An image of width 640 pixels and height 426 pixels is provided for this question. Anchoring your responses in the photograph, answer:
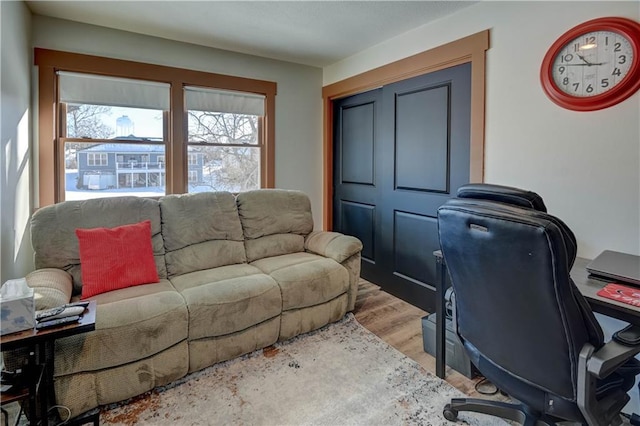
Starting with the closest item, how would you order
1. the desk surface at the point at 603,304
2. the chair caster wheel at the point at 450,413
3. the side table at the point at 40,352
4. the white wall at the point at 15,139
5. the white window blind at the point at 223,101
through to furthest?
the desk surface at the point at 603,304
the side table at the point at 40,352
the chair caster wheel at the point at 450,413
the white wall at the point at 15,139
the white window blind at the point at 223,101

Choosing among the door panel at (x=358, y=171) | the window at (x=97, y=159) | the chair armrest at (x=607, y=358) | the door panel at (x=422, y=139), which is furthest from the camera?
the door panel at (x=358, y=171)

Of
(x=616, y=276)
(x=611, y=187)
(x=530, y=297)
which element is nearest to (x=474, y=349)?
(x=530, y=297)

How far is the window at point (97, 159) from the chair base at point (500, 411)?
123 inches

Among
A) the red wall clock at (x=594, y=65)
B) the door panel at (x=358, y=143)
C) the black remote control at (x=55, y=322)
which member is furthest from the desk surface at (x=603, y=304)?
the door panel at (x=358, y=143)

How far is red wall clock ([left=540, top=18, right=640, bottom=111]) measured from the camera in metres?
1.74

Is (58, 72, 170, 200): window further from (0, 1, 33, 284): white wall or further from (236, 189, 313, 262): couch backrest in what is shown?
(236, 189, 313, 262): couch backrest

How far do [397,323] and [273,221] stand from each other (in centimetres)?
134

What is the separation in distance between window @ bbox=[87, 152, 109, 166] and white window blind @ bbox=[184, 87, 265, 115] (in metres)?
0.85

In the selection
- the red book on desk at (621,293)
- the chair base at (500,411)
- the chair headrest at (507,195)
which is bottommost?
the chair base at (500,411)

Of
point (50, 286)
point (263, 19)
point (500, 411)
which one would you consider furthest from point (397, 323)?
point (263, 19)

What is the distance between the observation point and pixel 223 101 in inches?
138

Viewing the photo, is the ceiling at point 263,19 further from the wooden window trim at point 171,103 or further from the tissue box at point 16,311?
the tissue box at point 16,311

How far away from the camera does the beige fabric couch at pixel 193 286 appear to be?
70.0 inches

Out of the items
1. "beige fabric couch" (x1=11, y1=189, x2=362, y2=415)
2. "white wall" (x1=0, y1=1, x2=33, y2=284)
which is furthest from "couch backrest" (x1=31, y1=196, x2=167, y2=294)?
"white wall" (x1=0, y1=1, x2=33, y2=284)
